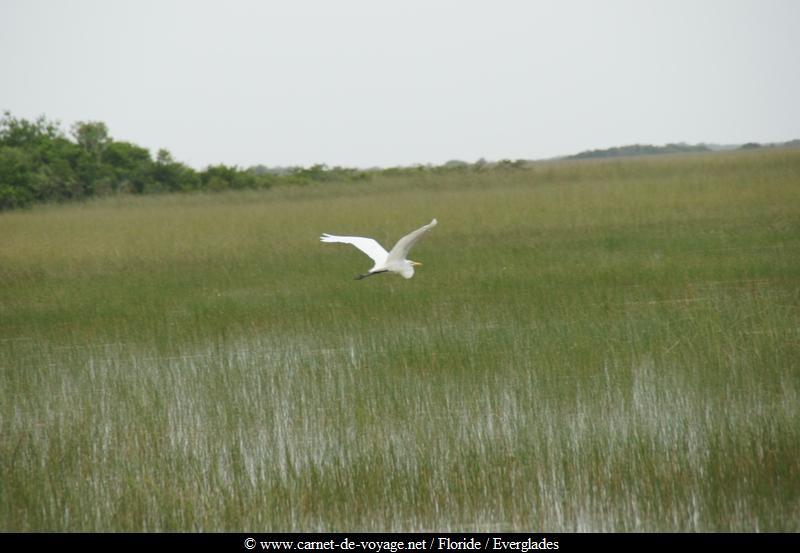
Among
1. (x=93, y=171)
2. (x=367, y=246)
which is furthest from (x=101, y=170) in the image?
(x=367, y=246)

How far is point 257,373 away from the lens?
8648 millimetres

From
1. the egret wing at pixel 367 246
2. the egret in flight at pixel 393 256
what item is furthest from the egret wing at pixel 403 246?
the egret wing at pixel 367 246

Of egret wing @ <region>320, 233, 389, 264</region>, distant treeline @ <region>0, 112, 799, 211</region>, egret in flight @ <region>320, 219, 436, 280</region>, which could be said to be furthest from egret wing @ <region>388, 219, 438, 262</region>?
distant treeline @ <region>0, 112, 799, 211</region>

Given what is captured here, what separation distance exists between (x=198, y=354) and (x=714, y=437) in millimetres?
5440

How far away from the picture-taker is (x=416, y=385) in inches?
308

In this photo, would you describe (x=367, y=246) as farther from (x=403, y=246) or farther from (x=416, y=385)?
(x=416, y=385)

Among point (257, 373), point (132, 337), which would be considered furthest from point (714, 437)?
point (132, 337)

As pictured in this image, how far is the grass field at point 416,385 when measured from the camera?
586 centimetres

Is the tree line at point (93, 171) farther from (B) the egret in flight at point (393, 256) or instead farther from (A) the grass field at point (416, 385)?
(B) the egret in flight at point (393, 256)

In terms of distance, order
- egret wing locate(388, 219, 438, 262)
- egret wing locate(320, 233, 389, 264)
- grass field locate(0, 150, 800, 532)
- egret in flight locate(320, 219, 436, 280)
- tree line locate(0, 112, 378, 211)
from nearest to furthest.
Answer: grass field locate(0, 150, 800, 532) → egret wing locate(388, 219, 438, 262) → egret in flight locate(320, 219, 436, 280) → egret wing locate(320, 233, 389, 264) → tree line locate(0, 112, 378, 211)

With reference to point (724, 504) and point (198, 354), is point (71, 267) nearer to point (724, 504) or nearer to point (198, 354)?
point (198, 354)

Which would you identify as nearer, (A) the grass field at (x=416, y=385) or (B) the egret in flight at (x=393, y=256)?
(A) the grass field at (x=416, y=385)

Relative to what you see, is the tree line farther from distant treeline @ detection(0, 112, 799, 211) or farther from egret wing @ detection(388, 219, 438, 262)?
egret wing @ detection(388, 219, 438, 262)

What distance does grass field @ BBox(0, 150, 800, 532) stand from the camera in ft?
19.2
